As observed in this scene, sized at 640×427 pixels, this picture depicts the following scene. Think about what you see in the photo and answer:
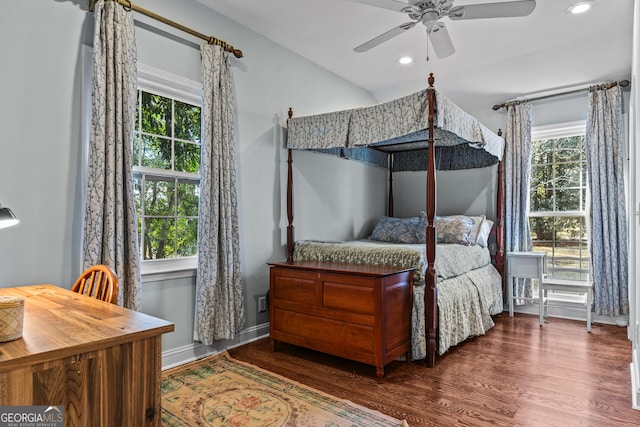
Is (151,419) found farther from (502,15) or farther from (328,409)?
(502,15)

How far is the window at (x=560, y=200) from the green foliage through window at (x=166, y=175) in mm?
3875

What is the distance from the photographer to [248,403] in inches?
87.8

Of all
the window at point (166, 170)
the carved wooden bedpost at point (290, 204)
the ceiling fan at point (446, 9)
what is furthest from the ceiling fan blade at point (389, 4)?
the window at point (166, 170)

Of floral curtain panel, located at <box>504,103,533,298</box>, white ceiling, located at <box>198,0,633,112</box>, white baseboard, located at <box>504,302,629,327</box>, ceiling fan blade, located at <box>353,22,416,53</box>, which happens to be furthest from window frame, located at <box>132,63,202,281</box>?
white baseboard, located at <box>504,302,629,327</box>

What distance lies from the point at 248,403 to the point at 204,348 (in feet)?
2.97

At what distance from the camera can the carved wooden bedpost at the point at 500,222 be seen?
445cm

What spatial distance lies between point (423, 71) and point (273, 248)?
104 inches

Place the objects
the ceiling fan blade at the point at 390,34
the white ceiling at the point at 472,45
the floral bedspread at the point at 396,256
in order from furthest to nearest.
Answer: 1. the white ceiling at the point at 472,45
2. the floral bedspread at the point at 396,256
3. the ceiling fan blade at the point at 390,34

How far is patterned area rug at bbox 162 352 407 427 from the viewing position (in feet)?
6.66

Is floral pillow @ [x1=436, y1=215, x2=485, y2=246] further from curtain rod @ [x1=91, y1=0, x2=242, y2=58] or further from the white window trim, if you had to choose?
curtain rod @ [x1=91, y1=0, x2=242, y2=58]

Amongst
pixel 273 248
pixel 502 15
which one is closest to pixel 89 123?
pixel 273 248

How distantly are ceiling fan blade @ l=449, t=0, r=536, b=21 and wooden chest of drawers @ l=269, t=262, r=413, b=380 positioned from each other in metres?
1.75

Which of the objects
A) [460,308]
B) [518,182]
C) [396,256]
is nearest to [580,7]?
[518,182]

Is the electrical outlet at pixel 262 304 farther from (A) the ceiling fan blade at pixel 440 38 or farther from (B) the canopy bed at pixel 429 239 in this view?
(A) the ceiling fan blade at pixel 440 38
